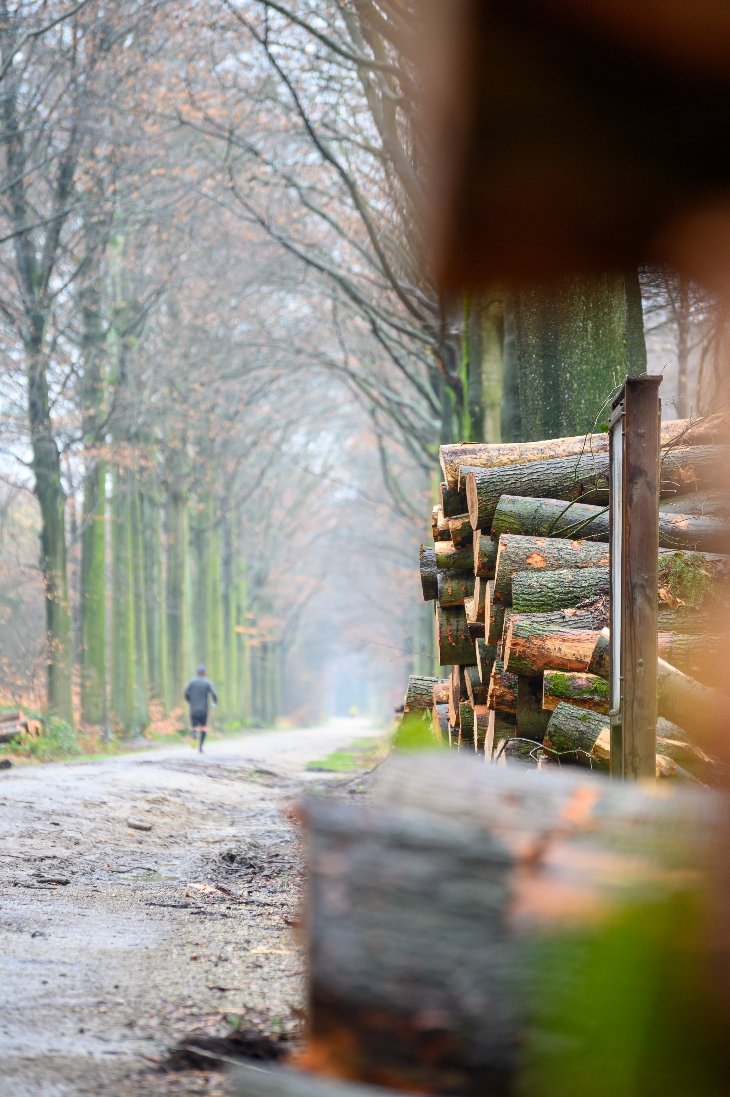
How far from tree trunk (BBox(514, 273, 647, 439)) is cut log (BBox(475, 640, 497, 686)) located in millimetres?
2412

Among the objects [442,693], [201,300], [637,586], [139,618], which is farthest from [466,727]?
[201,300]

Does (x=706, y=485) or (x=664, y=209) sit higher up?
(x=664, y=209)

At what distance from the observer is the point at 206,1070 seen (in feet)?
10.4

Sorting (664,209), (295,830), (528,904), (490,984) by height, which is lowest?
(295,830)

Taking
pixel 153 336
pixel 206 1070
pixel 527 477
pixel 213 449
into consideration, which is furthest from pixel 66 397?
pixel 206 1070

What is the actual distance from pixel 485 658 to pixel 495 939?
18.2ft

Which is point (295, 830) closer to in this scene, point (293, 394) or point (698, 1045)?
point (698, 1045)

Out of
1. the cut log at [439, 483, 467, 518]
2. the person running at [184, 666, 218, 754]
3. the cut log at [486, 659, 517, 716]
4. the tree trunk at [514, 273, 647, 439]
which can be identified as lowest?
the person running at [184, 666, 218, 754]

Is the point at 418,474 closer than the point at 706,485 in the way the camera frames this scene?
No

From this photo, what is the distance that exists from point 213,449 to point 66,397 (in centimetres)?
858

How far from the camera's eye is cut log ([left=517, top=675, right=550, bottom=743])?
6.58 meters

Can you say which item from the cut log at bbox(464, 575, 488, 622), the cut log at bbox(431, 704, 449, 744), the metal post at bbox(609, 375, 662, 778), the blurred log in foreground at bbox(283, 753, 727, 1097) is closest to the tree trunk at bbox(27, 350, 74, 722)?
the cut log at bbox(431, 704, 449, 744)

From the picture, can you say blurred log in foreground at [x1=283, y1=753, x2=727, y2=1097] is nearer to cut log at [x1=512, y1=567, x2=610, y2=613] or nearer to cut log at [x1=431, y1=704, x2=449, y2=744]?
cut log at [x1=512, y1=567, x2=610, y2=613]

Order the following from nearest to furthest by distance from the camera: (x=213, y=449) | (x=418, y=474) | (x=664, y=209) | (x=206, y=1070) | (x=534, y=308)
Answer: (x=206, y=1070) → (x=664, y=209) → (x=534, y=308) → (x=213, y=449) → (x=418, y=474)
